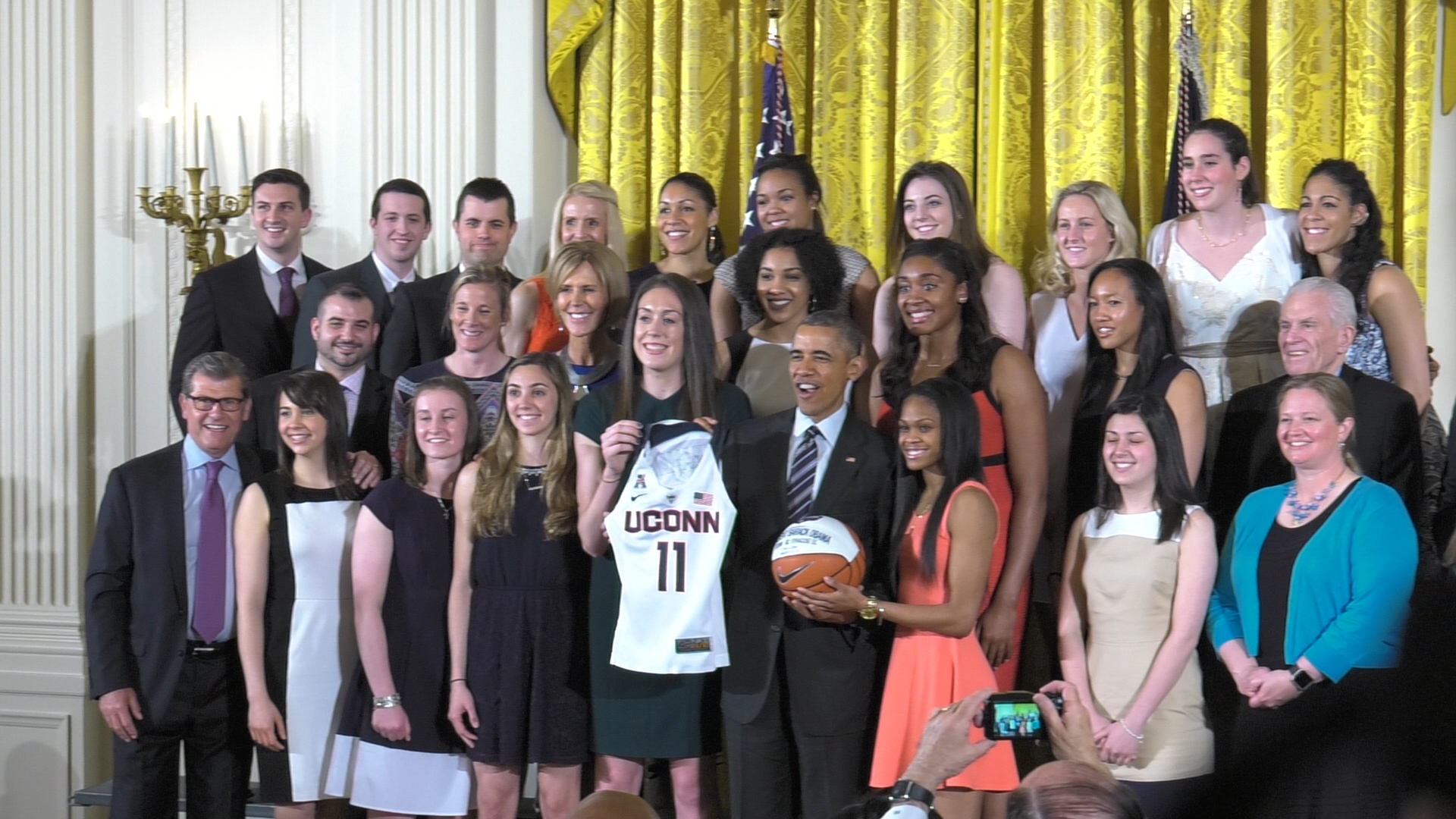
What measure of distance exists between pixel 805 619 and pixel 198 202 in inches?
135

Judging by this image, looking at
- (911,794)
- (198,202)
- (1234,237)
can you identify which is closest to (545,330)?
(198,202)

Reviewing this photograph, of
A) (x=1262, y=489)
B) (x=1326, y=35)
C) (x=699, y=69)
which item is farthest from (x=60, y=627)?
(x=1326, y=35)

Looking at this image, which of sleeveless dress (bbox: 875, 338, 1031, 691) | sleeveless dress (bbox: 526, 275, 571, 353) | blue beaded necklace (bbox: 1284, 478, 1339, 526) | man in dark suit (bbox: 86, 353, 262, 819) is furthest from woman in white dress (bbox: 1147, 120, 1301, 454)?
man in dark suit (bbox: 86, 353, 262, 819)

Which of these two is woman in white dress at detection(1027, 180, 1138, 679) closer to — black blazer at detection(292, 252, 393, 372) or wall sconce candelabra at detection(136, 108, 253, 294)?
black blazer at detection(292, 252, 393, 372)

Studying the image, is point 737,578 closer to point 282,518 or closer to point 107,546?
point 282,518

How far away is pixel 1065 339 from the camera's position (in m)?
4.91

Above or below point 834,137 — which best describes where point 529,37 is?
above

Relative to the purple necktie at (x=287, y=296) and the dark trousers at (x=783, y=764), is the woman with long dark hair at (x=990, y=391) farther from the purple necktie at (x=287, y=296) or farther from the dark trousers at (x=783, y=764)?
the purple necktie at (x=287, y=296)

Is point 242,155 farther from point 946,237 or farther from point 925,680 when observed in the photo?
point 925,680

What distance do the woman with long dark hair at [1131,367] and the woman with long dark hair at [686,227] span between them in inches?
53.5

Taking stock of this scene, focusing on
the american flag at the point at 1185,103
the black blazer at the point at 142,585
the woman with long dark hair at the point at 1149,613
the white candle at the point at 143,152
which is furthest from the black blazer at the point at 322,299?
the american flag at the point at 1185,103

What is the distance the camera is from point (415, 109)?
247 inches

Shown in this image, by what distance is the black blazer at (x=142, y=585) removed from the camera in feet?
14.9

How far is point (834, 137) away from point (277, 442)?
2.61m
